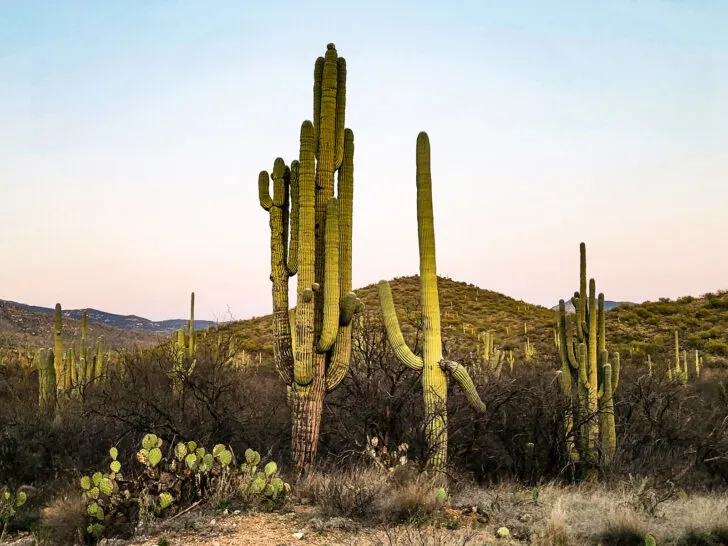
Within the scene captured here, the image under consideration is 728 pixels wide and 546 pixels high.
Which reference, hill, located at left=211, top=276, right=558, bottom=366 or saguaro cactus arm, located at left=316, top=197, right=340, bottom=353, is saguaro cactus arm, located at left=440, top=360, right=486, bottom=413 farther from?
hill, located at left=211, top=276, right=558, bottom=366

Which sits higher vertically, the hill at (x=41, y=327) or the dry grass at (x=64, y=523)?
the hill at (x=41, y=327)

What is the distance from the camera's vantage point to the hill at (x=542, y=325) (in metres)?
28.2

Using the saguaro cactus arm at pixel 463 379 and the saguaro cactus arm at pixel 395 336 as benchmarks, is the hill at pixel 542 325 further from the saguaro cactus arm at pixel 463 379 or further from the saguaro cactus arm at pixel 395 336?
the saguaro cactus arm at pixel 463 379

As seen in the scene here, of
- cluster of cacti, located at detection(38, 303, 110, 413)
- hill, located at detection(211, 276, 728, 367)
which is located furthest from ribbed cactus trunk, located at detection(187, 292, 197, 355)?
hill, located at detection(211, 276, 728, 367)

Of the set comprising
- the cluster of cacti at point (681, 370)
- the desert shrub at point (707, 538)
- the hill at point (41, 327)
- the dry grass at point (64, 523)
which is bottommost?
the desert shrub at point (707, 538)

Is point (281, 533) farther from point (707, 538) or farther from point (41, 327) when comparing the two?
point (41, 327)

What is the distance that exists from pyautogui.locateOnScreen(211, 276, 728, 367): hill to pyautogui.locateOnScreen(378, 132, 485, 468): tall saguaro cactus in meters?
15.4

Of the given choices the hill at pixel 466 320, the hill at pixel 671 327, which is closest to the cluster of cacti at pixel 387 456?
the hill at pixel 466 320

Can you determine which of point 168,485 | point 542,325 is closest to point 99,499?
point 168,485

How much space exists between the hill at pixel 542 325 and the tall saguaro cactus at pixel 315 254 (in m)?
14.9

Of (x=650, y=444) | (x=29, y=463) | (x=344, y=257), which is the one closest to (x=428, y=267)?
(x=344, y=257)

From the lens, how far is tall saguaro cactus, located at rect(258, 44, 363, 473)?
27.9 ft

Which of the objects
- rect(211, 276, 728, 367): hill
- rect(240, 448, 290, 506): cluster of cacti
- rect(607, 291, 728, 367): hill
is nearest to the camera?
rect(240, 448, 290, 506): cluster of cacti

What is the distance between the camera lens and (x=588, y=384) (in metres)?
10.2
